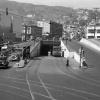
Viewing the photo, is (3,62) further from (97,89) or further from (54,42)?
(54,42)

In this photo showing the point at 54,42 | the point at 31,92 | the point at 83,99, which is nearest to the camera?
the point at 83,99

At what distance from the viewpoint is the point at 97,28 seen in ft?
Answer: 570

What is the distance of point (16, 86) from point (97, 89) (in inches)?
233

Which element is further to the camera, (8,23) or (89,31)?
(89,31)

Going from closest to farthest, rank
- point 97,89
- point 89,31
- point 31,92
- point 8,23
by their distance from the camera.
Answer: point 31,92 < point 97,89 < point 8,23 < point 89,31

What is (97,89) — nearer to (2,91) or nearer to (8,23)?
(2,91)

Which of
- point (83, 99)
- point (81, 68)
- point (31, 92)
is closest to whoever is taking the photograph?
point (83, 99)

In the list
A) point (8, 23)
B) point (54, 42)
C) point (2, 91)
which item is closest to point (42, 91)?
point (2, 91)

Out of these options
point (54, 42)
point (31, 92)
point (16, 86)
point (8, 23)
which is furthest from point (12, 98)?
point (8, 23)

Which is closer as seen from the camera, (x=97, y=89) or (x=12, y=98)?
(x=12, y=98)

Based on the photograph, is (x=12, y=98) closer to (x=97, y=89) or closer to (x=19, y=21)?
(x=97, y=89)

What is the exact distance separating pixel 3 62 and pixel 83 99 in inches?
943

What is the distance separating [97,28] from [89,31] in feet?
32.8

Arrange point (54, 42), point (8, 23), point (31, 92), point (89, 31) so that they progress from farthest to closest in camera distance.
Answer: point (89, 31)
point (8, 23)
point (54, 42)
point (31, 92)
